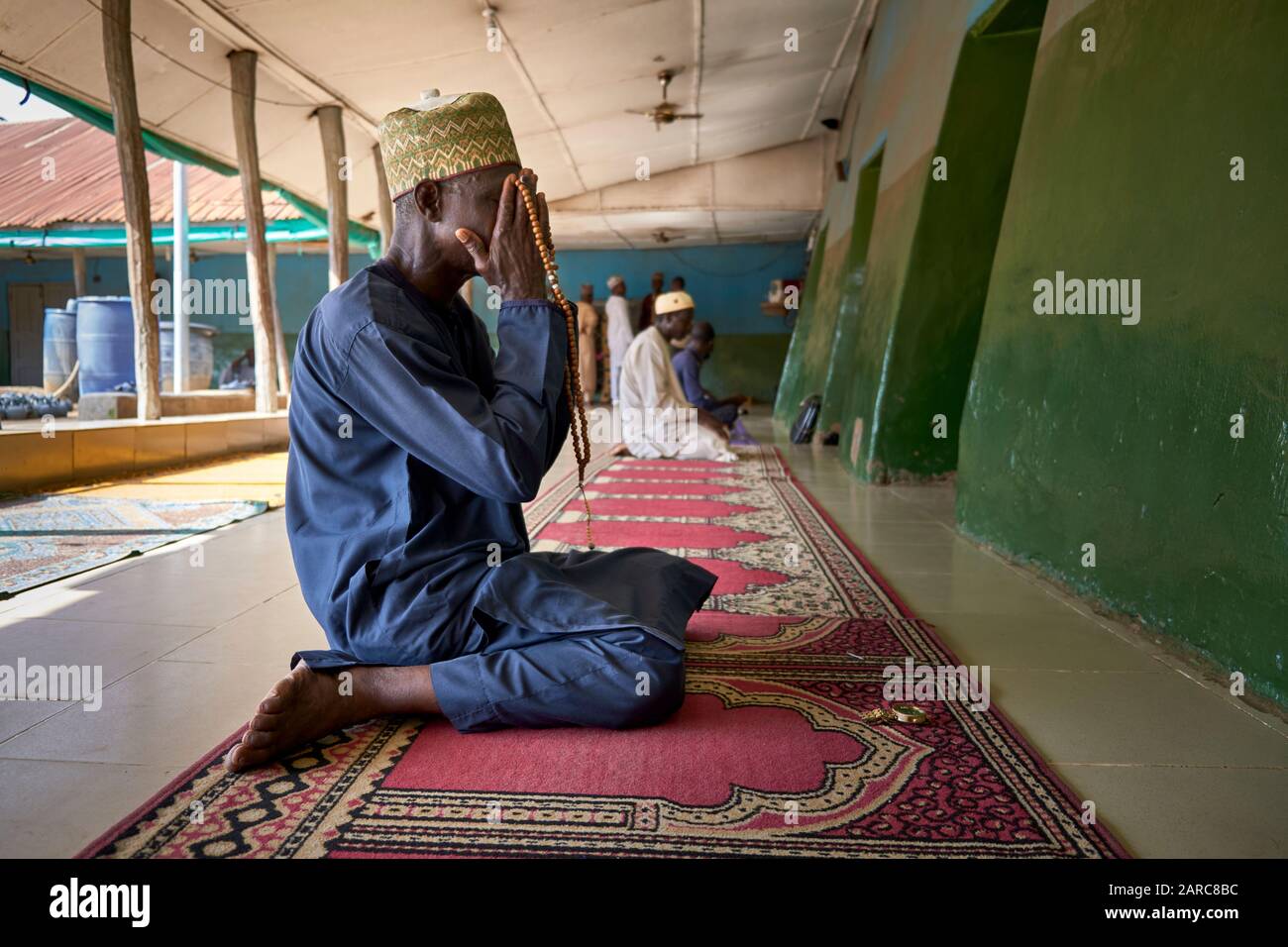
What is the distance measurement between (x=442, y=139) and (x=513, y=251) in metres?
0.27

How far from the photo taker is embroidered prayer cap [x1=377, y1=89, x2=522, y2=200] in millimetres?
1867

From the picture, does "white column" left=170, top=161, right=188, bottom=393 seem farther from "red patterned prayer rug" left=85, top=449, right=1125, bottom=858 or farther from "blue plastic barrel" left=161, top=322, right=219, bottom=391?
"red patterned prayer rug" left=85, top=449, right=1125, bottom=858

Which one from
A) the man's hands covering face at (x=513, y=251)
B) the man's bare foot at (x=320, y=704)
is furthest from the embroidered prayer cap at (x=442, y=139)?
the man's bare foot at (x=320, y=704)

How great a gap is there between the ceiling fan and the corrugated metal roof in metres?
4.53

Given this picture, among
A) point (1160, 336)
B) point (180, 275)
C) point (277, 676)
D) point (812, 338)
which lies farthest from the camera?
point (812, 338)

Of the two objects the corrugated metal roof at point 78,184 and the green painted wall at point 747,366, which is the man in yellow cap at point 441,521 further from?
the green painted wall at point 747,366

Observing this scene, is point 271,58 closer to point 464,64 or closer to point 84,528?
point 464,64

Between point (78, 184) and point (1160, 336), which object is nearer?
point (1160, 336)

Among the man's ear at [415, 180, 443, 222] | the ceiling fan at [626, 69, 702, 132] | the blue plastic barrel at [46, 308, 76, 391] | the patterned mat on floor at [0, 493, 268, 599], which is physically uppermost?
the ceiling fan at [626, 69, 702, 132]

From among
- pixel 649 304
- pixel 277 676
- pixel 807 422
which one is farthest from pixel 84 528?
pixel 649 304

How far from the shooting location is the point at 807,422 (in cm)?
906

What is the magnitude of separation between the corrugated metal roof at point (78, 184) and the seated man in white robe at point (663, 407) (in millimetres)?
5665

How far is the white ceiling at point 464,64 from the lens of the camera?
6.40 metres

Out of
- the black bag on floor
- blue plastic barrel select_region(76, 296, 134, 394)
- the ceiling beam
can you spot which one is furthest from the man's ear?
blue plastic barrel select_region(76, 296, 134, 394)
